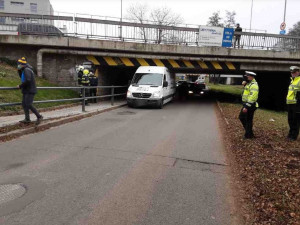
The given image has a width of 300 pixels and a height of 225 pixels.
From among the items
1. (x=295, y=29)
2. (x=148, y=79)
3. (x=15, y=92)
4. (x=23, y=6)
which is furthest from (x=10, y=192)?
(x=295, y=29)

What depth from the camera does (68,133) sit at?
7.29 meters

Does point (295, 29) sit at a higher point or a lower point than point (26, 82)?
higher

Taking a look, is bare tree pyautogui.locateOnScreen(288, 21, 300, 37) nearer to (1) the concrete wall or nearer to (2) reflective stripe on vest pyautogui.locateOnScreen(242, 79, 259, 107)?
(1) the concrete wall

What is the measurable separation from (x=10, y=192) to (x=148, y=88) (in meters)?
10.7

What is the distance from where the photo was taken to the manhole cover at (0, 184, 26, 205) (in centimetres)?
341

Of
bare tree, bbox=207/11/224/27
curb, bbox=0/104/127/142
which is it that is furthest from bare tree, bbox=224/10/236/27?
curb, bbox=0/104/127/142

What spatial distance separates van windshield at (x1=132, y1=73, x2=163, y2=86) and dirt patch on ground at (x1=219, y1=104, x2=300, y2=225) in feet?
25.4

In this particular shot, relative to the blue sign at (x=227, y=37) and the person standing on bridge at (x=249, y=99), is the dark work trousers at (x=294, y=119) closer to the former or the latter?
the person standing on bridge at (x=249, y=99)

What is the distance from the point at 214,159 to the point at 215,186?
1.48 m

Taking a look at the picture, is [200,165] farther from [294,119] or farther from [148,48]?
[148,48]

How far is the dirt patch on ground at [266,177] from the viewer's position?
3265 mm

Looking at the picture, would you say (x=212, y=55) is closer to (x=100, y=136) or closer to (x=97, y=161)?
(x=100, y=136)

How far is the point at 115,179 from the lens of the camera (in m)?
4.22

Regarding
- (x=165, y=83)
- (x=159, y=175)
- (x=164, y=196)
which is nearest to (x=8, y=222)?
(x=164, y=196)
